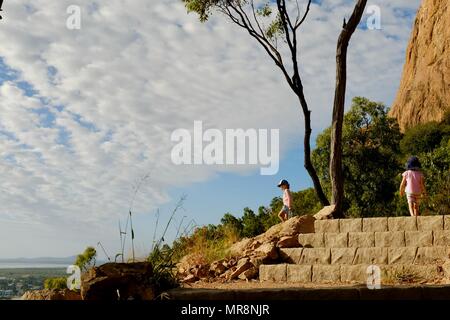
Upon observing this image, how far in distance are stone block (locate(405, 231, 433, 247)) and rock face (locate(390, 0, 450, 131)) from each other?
180 ft

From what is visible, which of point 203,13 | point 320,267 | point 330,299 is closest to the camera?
point 330,299

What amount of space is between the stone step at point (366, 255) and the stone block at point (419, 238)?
426 mm

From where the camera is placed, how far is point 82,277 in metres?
7.07

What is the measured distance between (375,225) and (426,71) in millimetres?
63605

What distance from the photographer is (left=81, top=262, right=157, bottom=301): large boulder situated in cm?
684

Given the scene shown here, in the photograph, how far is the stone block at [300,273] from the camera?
35.6 feet

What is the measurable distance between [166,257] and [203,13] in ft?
45.0

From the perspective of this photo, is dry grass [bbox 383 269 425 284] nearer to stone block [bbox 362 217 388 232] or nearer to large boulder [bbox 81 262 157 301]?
stone block [bbox 362 217 388 232]

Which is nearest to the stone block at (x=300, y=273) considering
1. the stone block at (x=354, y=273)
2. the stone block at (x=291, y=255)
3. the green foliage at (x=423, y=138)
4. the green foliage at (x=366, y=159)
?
the stone block at (x=354, y=273)

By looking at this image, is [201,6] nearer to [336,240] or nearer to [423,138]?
[336,240]

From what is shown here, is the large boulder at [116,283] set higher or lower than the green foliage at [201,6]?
lower

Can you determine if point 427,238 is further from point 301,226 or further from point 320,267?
point 301,226

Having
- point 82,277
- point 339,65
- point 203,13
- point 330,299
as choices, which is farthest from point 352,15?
point 82,277

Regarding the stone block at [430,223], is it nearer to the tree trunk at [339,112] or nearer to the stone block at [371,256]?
the stone block at [371,256]
